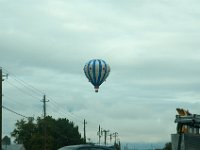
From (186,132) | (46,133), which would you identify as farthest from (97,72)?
(46,133)

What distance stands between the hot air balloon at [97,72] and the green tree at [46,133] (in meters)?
43.7

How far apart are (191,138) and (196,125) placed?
44 centimetres

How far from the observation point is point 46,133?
89062 mm

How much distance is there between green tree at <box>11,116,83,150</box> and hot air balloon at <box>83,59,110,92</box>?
143 feet

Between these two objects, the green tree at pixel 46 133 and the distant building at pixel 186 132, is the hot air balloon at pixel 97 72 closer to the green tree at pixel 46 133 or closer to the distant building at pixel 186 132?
the distant building at pixel 186 132

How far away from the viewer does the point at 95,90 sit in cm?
3466

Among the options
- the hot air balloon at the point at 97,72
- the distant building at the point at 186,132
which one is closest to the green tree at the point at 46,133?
the hot air balloon at the point at 97,72

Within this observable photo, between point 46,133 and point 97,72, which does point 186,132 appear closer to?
point 97,72

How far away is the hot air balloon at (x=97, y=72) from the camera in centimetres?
3469

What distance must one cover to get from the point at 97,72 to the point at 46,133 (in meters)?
55.5

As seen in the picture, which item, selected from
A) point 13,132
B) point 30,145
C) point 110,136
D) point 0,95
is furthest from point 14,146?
point 110,136

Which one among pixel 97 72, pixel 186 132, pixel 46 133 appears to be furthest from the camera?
pixel 46 133

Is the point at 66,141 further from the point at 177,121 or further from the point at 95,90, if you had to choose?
the point at 177,121

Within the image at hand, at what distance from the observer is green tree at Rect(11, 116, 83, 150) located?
8462 centimetres
